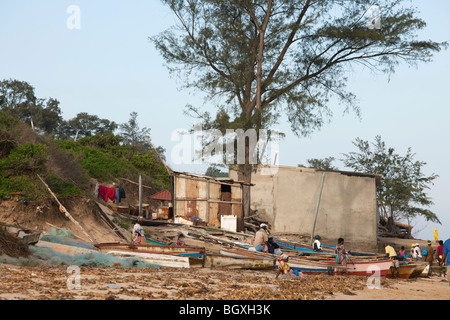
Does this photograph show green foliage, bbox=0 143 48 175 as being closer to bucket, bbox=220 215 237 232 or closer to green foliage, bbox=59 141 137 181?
bucket, bbox=220 215 237 232

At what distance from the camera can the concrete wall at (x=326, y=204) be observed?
2889 cm

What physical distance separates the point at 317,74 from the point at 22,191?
16798 mm

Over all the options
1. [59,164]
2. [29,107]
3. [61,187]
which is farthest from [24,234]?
[29,107]

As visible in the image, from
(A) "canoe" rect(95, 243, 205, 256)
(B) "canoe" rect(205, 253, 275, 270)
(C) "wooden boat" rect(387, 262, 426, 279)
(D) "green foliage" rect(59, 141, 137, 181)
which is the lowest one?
(C) "wooden boat" rect(387, 262, 426, 279)

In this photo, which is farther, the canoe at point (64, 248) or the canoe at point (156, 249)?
the canoe at point (156, 249)

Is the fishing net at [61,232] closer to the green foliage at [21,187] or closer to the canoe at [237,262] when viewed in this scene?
the green foliage at [21,187]

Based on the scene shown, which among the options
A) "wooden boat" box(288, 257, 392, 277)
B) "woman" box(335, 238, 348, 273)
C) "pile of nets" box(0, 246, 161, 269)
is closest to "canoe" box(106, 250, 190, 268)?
"pile of nets" box(0, 246, 161, 269)

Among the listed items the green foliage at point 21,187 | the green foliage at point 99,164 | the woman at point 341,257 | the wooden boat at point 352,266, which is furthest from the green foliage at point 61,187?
the green foliage at point 99,164

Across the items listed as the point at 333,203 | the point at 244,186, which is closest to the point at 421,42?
the point at 333,203

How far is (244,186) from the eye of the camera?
87.4 ft

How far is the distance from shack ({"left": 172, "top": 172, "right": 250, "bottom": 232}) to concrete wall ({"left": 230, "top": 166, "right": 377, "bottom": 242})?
340 centimetres

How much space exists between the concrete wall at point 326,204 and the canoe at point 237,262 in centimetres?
1239

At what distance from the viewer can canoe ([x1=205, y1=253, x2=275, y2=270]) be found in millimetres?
16484

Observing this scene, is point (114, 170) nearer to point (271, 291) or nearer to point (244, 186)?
point (244, 186)
